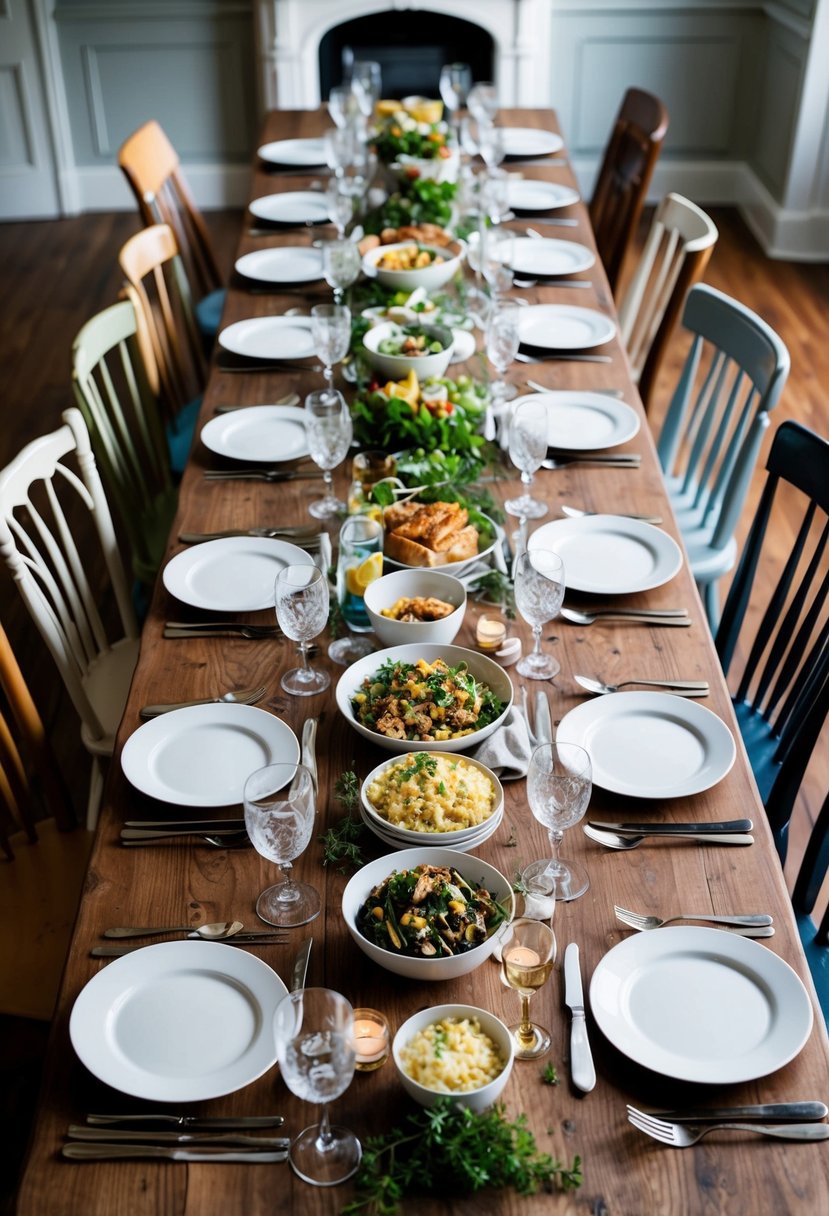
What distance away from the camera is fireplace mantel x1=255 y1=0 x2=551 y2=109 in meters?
5.25

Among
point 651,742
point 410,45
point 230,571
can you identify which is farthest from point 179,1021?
point 410,45

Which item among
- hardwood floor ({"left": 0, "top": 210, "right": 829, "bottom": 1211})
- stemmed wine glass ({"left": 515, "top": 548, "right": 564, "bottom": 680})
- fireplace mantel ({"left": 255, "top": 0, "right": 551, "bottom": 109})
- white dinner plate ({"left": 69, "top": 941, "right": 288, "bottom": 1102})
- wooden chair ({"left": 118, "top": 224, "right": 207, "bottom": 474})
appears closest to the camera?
white dinner plate ({"left": 69, "top": 941, "right": 288, "bottom": 1102})

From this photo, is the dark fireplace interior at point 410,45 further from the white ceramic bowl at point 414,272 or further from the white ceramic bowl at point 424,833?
the white ceramic bowl at point 424,833

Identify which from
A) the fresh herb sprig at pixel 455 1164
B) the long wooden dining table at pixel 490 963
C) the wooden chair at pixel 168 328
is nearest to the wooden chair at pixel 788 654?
→ the long wooden dining table at pixel 490 963

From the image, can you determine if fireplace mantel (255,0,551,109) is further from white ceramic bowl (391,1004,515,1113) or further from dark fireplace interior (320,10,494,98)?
white ceramic bowl (391,1004,515,1113)

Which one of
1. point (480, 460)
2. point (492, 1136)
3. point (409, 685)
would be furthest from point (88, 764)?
point (492, 1136)

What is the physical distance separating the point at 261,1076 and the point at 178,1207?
Result: 0.14m

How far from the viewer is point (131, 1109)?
1.16 m

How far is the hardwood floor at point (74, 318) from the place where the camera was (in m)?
3.19

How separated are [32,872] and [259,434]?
3.02 ft

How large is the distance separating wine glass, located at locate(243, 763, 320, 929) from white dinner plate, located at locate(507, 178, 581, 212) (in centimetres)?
242

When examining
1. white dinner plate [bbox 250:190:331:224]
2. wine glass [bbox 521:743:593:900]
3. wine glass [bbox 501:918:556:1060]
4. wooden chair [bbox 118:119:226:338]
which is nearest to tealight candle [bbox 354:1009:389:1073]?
wine glass [bbox 501:918:556:1060]

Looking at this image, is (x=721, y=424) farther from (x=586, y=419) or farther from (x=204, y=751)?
(x=204, y=751)

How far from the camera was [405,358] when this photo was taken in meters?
2.34
